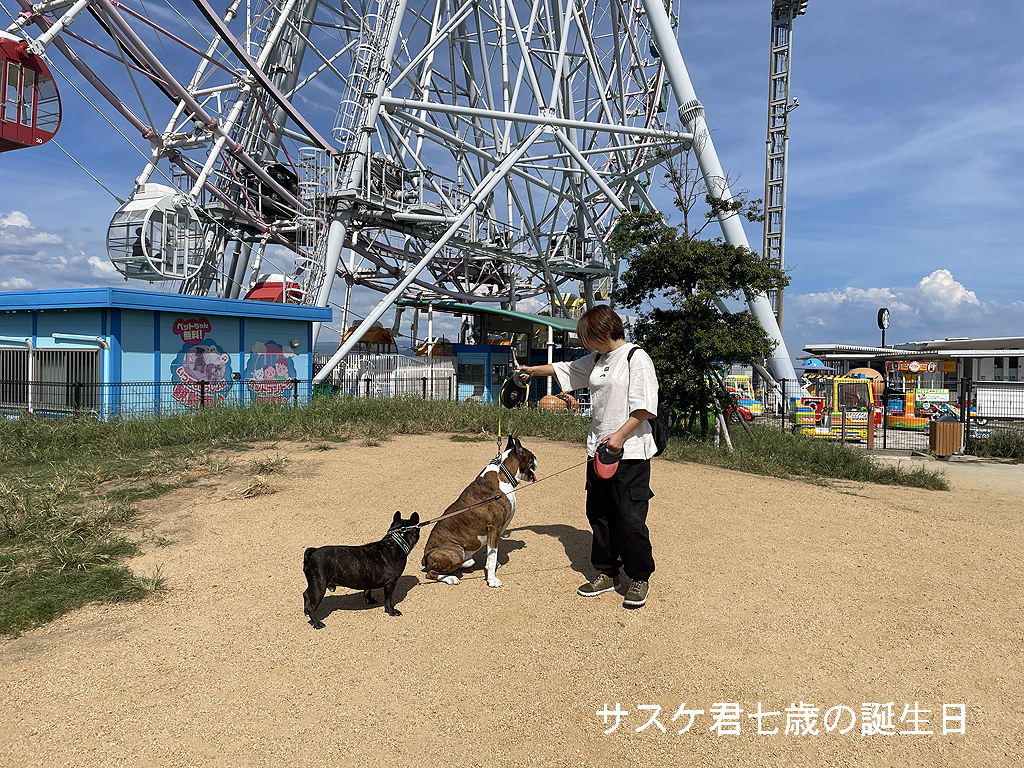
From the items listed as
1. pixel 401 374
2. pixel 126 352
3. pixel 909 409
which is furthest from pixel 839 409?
pixel 126 352

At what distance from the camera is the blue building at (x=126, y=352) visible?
42.1 feet

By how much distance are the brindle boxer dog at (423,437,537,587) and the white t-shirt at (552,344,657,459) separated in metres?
0.69

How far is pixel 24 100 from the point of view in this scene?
858 cm

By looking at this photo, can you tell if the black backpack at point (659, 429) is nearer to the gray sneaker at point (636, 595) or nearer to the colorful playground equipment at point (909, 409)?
the gray sneaker at point (636, 595)

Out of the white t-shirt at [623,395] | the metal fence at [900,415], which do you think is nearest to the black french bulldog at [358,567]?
the white t-shirt at [623,395]

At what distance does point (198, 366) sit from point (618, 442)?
44.7ft

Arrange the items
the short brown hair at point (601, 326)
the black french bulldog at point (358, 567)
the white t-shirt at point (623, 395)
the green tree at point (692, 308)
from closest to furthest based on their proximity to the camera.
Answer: the black french bulldog at point (358, 567), the white t-shirt at point (623, 395), the short brown hair at point (601, 326), the green tree at point (692, 308)

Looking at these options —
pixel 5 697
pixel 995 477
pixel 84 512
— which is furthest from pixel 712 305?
pixel 5 697

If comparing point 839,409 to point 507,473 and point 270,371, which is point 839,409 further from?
point 507,473

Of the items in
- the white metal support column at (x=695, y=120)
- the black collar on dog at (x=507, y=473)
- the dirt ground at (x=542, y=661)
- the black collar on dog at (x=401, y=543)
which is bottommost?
the dirt ground at (x=542, y=661)

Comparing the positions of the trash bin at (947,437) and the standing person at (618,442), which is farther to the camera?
the trash bin at (947,437)

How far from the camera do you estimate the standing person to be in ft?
12.4

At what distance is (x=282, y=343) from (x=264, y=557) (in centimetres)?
1282

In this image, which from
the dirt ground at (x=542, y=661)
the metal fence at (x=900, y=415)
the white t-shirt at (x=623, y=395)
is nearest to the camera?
the dirt ground at (x=542, y=661)
